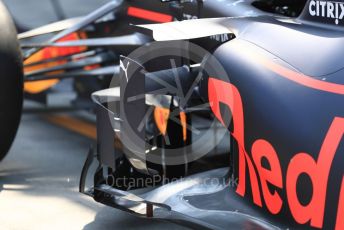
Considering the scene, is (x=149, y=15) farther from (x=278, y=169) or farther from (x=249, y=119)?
(x=278, y=169)

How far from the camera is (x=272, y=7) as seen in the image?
3.79 meters

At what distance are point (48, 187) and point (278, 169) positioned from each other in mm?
1795

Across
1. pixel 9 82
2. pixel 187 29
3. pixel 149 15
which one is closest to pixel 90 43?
pixel 149 15

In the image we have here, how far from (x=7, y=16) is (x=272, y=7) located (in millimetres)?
1490

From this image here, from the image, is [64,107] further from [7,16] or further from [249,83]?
[249,83]

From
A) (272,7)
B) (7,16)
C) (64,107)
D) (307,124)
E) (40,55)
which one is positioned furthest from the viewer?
(64,107)

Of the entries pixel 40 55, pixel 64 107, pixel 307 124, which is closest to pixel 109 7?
pixel 40 55

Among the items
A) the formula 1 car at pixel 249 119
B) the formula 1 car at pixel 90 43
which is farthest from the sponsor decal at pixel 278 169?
the formula 1 car at pixel 90 43

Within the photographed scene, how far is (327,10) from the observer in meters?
3.02

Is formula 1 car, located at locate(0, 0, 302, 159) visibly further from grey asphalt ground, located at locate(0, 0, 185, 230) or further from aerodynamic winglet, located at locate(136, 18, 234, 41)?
aerodynamic winglet, located at locate(136, 18, 234, 41)

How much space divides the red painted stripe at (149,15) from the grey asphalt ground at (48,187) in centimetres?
100

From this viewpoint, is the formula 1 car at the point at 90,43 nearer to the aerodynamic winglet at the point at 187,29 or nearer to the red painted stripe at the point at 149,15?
the red painted stripe at the point at 149,15

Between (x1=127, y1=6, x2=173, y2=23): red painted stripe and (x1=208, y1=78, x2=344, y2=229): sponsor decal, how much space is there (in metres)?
1.08

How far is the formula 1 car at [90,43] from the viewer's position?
152 inches
